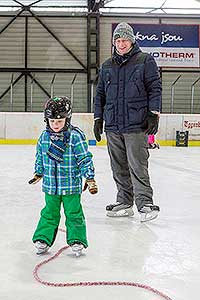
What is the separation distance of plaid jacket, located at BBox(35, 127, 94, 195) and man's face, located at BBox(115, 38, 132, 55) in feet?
3.70

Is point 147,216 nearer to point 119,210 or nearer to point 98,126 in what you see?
point 119,210

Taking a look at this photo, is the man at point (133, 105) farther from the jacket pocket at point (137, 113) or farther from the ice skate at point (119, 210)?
the ice skate at point (119, 210)

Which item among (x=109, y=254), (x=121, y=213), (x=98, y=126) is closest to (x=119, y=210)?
(x=121, y=213)

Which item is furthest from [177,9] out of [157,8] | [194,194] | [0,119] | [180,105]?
[194,194]

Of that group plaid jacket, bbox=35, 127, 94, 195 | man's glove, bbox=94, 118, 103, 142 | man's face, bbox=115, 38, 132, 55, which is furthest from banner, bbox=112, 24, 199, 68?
plaid jacket, bbox=35, 127, 94, 195

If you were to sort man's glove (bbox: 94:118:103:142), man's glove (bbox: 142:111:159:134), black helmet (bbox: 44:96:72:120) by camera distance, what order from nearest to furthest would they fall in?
1. black helmet (bbox: 44:96:72:120)
2. man's glove (bbox: 142:111:159:134)
3. man's glove (bbox: 94:118:103:142)

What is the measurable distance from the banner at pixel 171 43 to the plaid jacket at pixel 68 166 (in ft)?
50.9

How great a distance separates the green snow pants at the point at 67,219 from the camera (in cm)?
267

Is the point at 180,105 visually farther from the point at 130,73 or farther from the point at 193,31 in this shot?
the point at 130,73

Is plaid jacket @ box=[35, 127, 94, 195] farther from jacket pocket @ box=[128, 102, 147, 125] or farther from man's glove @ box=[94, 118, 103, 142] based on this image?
man's glove @ box=[94, 118, 103, 142]

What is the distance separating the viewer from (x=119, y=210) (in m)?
3.86

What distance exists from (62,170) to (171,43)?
1582 cm

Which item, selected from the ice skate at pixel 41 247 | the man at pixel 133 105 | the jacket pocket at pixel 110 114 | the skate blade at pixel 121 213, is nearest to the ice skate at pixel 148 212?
the man at pixel 133 105

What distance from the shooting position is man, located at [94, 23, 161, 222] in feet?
11.6
